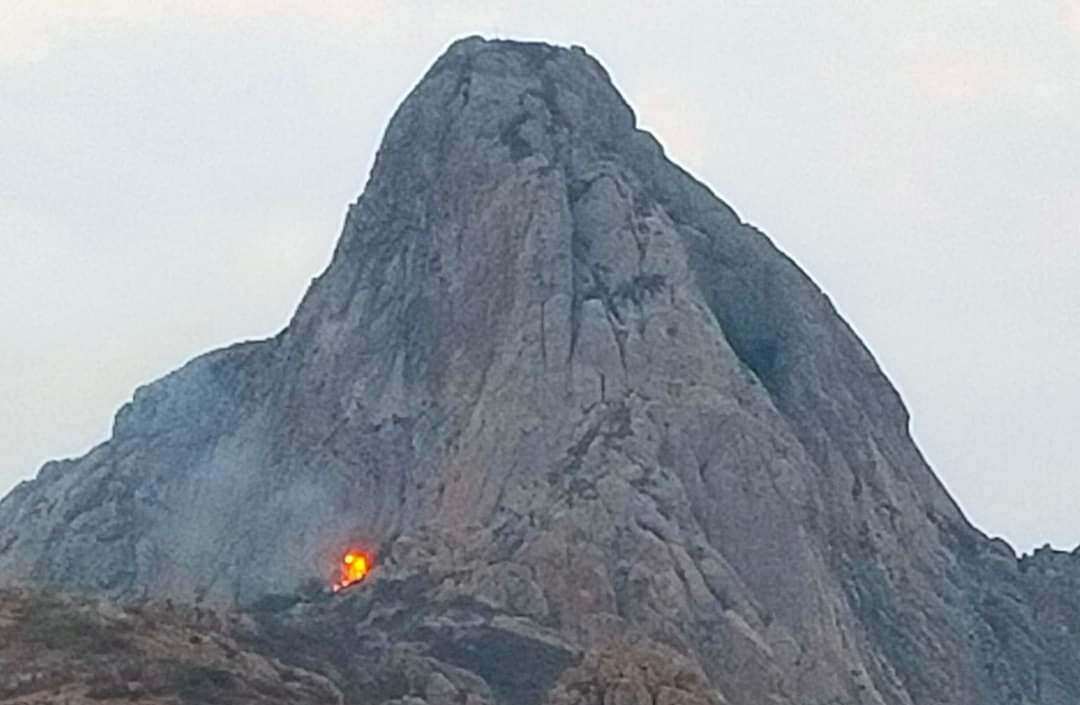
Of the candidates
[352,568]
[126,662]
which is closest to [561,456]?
[352,568]

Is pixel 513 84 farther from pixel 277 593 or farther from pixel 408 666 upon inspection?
pixel 408 666

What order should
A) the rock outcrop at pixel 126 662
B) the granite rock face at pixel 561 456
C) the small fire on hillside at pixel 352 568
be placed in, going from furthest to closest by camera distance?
the small fire on hillside at pixel 352 568 < the granite rock face at pixel 561 456 < the rock outcrop at pixel 126 662

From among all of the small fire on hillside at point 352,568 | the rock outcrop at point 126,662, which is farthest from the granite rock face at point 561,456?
the rock outcrop at point 126,662

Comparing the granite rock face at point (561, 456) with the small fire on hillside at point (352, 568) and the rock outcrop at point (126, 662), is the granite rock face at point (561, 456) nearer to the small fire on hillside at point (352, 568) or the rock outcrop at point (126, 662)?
the small fire on hillside at point (352, 568)

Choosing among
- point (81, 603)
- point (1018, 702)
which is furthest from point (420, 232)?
point (81, 603)

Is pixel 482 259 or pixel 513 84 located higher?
pixel 513 84
